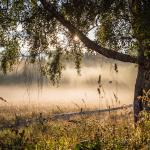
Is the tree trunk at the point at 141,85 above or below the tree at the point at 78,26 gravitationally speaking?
below

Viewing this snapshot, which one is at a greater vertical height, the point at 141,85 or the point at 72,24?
the point at 72,24

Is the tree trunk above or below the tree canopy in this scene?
below

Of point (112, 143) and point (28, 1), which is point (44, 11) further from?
point (112, 143)

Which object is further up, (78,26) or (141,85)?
(78,26)

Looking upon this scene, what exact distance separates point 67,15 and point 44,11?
1030 mm

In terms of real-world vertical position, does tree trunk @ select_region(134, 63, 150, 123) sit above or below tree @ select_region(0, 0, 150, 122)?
below

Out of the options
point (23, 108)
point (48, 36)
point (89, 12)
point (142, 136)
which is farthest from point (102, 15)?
point (23, 108)

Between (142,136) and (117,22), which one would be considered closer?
(142,136)

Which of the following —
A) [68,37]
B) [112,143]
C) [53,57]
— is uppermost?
[68,37]

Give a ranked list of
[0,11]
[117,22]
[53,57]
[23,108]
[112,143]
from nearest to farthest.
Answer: [112,143]
[0,11]
[117,22]
[53,57]
[23,108]

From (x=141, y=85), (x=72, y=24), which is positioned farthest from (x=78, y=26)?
(x=141, y=85)

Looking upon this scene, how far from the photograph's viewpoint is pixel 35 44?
21.9ft

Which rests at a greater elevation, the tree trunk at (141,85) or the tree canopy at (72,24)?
the tree canopy at (72,24)

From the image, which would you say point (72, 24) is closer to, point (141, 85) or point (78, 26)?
point (78, 26)
